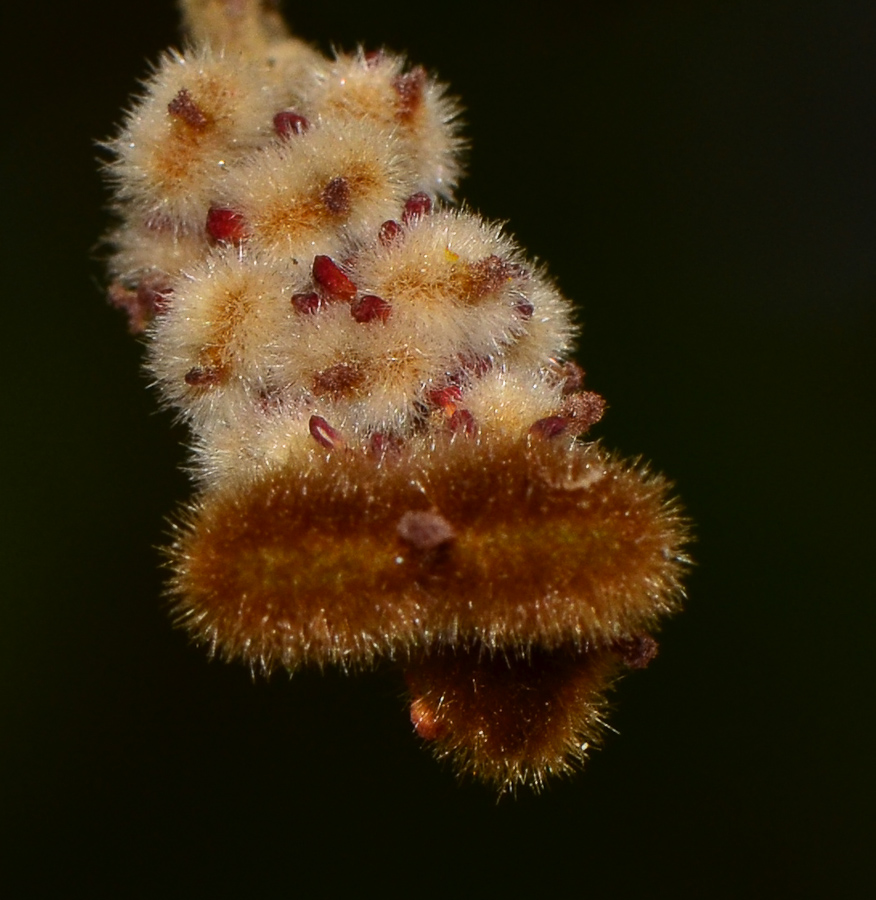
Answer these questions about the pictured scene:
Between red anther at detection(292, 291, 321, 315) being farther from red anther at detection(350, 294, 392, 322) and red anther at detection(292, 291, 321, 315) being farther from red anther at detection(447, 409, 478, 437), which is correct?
red anther at detection(447, 409, 478, 437)

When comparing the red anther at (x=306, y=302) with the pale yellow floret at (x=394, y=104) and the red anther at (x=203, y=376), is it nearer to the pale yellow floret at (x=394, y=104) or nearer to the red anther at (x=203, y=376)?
the red anther at (x=203, y=376)

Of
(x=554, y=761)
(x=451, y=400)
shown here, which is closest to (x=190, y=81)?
(x=451, y=400)

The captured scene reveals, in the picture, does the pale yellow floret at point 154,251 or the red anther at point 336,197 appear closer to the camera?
the red anther at point 336,197

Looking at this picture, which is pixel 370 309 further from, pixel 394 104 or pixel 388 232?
pixel 394 104

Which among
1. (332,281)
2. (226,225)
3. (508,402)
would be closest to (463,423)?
(508,402)

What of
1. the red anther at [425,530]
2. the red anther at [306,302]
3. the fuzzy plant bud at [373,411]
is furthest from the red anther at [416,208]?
the red anther at [425,530]

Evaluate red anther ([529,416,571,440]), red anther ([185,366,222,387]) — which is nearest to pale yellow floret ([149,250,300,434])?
red anther ([185,366,222,387])

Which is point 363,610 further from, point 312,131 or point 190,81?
point 190,81
